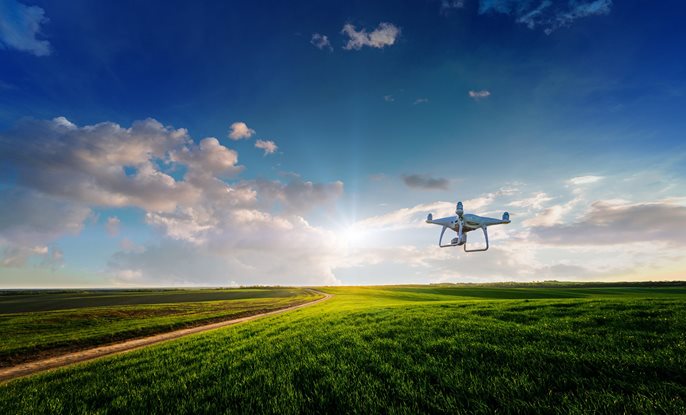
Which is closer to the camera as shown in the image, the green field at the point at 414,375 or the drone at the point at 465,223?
the green field at the point at 414,375

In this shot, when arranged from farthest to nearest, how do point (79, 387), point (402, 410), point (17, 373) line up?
point (17, 373)
point (79, 387)
point (402, 410)

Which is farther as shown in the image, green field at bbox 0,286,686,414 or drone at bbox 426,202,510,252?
drone at bbox 426,202,510,252

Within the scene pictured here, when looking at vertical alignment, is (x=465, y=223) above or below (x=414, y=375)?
above

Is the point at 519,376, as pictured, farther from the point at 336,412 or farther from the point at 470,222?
the point at 470,222

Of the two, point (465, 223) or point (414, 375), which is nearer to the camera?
point (414, 375)

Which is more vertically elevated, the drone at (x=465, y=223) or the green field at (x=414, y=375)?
the drone at (x=465, y=223)

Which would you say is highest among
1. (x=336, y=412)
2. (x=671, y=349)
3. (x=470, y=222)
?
(x=470, y=222)

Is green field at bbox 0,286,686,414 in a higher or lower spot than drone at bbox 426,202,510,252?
lower

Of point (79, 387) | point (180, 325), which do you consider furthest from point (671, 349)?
point (180, 325)
